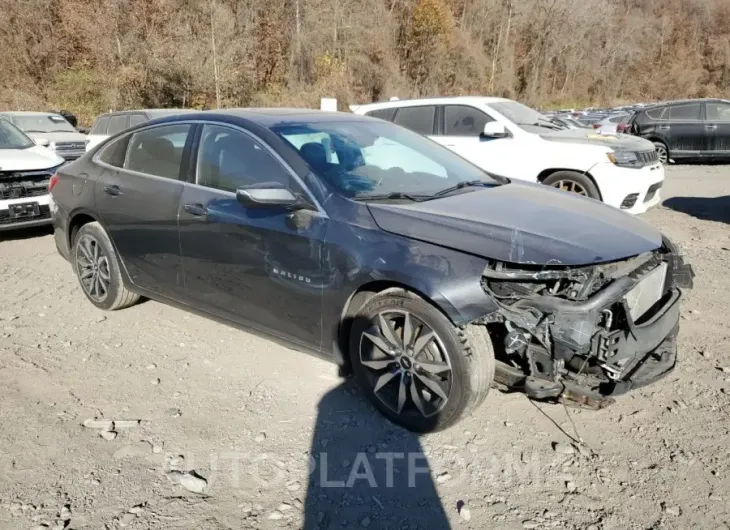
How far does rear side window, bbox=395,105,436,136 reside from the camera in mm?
8477

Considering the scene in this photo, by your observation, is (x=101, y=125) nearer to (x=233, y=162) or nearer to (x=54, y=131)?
(x=54, y=131)

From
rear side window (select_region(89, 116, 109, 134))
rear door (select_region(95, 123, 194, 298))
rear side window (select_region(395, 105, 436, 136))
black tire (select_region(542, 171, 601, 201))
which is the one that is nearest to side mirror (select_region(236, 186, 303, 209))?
rear door (select_region(95, 123, 194, 298))

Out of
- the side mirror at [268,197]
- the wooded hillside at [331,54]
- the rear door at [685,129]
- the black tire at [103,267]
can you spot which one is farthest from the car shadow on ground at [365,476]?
the wooded hillside at [331,54]

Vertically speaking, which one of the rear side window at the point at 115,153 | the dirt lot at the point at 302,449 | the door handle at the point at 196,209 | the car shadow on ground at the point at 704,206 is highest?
the rear side window at the point at 115,153

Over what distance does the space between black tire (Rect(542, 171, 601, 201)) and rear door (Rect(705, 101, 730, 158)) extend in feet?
28.0

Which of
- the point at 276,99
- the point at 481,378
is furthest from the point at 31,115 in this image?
the point at 276,99

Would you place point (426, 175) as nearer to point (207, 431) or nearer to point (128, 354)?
point (207, 431)

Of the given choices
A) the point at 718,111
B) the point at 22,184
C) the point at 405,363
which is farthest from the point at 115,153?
the point at 718,111

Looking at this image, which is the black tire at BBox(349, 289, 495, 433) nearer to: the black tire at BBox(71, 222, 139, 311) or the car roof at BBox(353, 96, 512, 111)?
the black tire at BBox(71, 222, 139, 311)

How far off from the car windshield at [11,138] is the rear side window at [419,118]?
538 cm

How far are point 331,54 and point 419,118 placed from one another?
28.4 meters

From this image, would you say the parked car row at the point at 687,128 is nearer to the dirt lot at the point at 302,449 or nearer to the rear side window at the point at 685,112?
the rear side window at the point at 685,112

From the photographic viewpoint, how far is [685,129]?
1397 cm

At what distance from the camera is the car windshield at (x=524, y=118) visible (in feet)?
26.1
